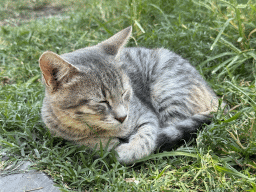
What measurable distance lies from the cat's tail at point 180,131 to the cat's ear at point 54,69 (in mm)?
1064

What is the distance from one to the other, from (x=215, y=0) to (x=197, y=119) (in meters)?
2.45

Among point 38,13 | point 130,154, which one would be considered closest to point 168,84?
point 130,154

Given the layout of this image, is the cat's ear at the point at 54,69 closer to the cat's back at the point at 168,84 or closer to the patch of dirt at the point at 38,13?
the cat's back at the point at 168,84

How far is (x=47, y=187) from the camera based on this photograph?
194 cm

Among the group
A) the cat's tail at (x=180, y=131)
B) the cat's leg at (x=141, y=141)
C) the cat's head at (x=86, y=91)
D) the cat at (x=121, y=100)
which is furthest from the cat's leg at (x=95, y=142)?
the cat's tail at (x=180, y=131)

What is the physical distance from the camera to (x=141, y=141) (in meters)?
2.46

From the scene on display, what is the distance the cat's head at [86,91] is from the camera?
220 cm

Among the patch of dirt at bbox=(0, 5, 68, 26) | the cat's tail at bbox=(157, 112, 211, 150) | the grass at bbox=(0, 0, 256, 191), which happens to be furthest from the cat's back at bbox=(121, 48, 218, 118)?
the patch of dirt at bbox=(0, 5, 68, 26)

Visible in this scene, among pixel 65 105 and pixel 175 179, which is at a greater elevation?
pixel 65 105

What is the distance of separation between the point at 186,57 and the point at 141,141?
201 cm

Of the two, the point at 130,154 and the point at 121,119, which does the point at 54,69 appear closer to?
the point at 121,119

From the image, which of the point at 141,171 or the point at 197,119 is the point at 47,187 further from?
the point at 197,119

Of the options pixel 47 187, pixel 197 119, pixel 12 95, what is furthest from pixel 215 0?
pixel 47 187

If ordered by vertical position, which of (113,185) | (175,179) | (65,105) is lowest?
(175,179)
